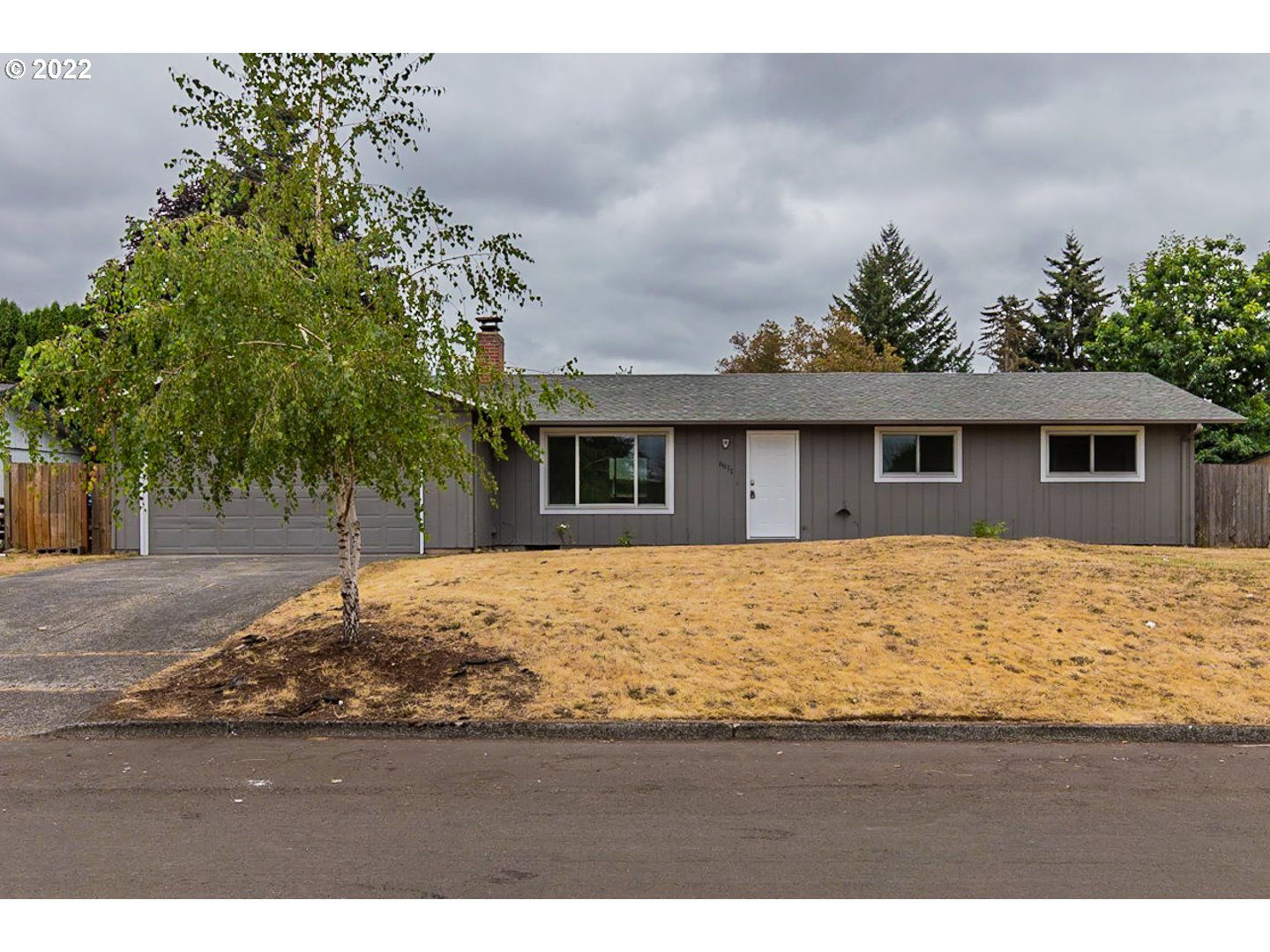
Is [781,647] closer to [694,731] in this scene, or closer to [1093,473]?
[694,731]

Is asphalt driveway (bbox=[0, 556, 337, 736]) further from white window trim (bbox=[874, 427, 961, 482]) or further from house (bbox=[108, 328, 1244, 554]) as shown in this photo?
white window trim (bbox=[874, 427, 961, 482])

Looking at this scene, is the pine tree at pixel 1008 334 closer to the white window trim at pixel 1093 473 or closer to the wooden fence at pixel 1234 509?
the wooden fence at pixel 1234 509

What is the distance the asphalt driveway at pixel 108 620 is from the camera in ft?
23.6

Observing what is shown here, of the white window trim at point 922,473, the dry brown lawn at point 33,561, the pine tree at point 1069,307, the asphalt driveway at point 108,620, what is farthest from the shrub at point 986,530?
the pine tree at point 1069,307

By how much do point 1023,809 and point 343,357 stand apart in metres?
5.33

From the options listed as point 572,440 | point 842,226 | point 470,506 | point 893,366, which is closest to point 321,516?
point 470,506

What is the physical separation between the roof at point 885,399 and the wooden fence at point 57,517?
8773 mm

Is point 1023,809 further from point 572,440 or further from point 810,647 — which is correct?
point 572,440

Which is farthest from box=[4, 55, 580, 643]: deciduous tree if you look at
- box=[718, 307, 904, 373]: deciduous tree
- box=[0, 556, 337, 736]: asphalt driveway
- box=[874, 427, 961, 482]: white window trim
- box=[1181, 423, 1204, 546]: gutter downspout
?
box=[718, 307, 904, 373]: deciduous tree

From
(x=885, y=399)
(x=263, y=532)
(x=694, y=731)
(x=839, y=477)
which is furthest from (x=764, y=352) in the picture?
(x=694, y=731)

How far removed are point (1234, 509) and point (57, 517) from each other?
878 inches

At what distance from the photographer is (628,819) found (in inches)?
176

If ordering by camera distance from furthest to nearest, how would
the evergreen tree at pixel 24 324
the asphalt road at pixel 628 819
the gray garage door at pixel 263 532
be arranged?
the evergreen tree at pixel 24 324 < the gray garage door at pixel 263 532 < the asphalt road at pixel 628 819

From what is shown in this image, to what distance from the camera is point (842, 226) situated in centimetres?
4509
